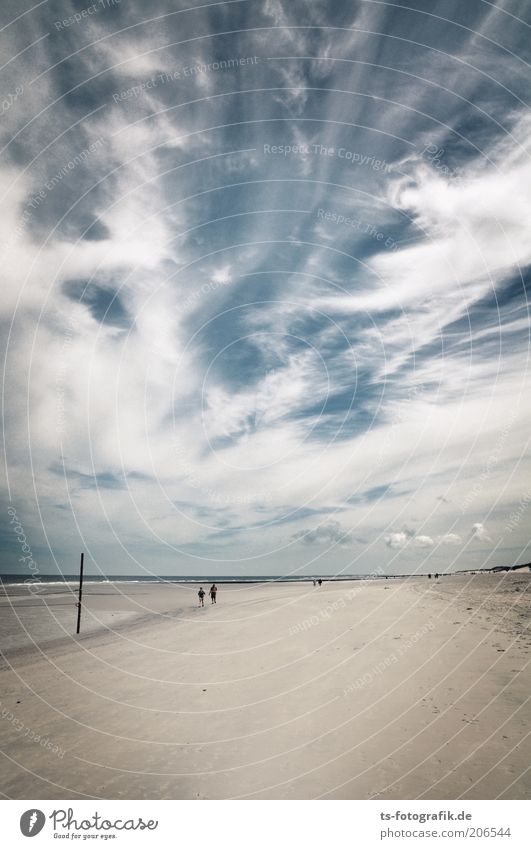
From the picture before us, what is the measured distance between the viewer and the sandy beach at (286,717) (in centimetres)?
785

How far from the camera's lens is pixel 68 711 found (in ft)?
41.9

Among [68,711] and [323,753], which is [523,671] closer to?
[323,753]

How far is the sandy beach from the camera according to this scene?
7852mm
